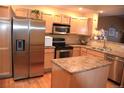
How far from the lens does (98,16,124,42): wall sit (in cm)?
401

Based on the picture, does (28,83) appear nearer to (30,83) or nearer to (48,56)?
(30,83)

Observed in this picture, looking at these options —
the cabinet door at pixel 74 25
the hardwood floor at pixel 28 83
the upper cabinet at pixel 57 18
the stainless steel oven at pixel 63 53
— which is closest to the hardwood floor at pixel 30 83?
the hardwood floor at pixel 28 83

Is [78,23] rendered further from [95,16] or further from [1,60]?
[1,60]

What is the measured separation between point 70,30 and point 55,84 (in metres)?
2.87

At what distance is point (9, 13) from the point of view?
10.6 ft

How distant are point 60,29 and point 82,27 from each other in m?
1.05

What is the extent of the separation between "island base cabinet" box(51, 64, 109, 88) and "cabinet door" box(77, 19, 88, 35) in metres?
2.87

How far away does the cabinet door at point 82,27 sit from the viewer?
4.95 meters

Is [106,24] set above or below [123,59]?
above

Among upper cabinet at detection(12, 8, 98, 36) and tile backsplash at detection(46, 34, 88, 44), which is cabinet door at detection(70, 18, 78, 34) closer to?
upper cabinet at detection(12, 8, 98, 36)

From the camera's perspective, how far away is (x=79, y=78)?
6.41 ft

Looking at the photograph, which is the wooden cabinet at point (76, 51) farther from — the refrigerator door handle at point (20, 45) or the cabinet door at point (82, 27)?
the refrigerator door handle at point (20, 45)

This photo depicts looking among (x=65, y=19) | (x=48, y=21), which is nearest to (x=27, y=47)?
(x=48, y=21)
